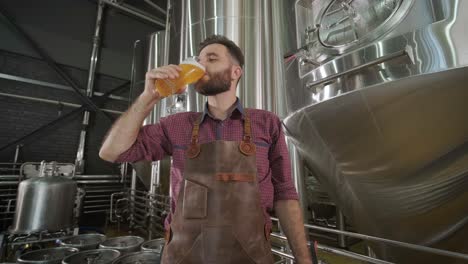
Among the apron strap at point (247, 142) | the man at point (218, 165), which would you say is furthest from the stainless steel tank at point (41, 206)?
the apron strap at point (247, 142)

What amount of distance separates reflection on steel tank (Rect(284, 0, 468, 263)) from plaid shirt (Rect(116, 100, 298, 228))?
0.25 meters

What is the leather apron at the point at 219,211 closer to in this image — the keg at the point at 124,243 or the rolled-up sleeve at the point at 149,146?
the rolled-up sleeve at the point at 149,146

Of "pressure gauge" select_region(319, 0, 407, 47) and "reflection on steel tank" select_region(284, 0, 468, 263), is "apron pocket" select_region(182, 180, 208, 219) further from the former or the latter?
"pressure gauge" select_region(319, 0, 407, 47)

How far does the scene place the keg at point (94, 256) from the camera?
1.65 meters

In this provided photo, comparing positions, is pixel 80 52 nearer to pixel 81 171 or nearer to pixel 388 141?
pixel 81 171

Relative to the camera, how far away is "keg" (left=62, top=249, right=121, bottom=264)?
1653 millimetres

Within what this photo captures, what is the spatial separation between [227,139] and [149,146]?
293 millimetres

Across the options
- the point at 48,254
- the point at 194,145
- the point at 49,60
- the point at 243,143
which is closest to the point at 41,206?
the point at 48,254

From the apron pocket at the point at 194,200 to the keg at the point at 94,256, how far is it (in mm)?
1217

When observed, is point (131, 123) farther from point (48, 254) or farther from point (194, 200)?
point (48, 254)

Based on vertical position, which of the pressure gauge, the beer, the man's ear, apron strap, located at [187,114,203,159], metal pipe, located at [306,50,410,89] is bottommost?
apron strap, located at [187,114,203,159]

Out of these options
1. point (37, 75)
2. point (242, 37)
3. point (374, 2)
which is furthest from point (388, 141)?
point (37, 75)

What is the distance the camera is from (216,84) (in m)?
0.97

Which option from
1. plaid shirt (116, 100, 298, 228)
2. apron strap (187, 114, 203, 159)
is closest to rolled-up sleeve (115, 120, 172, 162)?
plaid shirt (116, 100, 298, 228)
